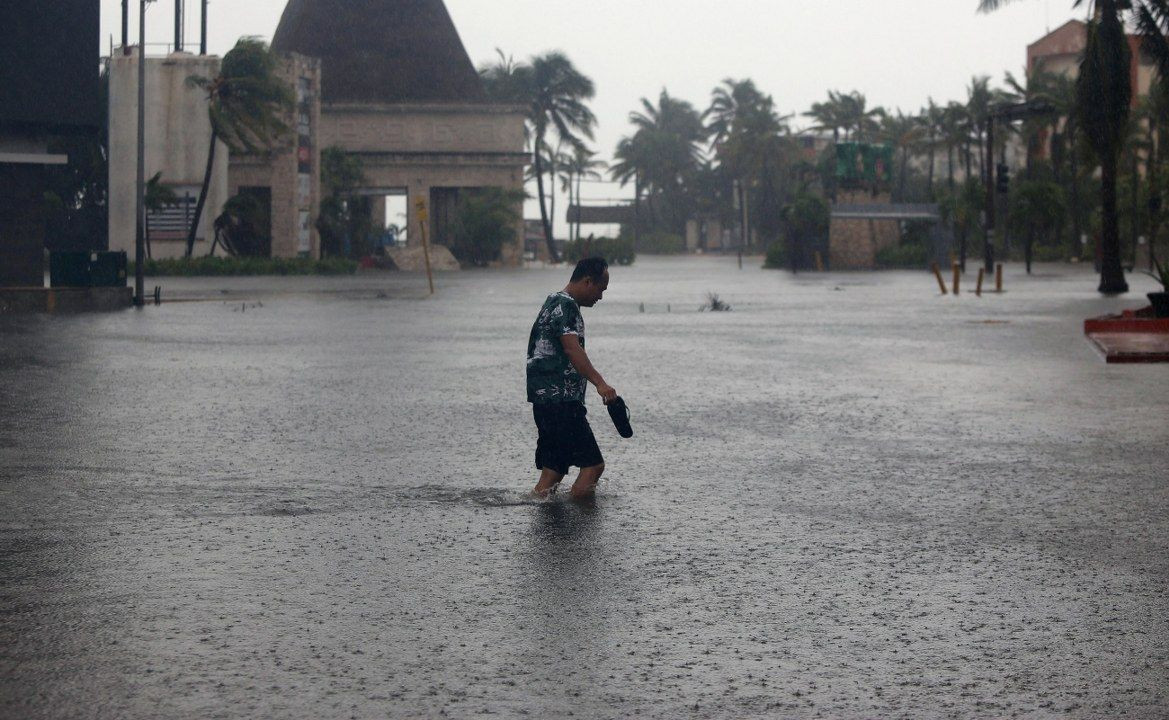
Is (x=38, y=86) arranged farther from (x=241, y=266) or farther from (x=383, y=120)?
(x=383, y=120)

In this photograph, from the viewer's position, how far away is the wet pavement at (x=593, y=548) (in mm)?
5762

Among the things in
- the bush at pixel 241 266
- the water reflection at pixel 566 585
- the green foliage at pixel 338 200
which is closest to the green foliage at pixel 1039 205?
the green foliage at pixel 338 200

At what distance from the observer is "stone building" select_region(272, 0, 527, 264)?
87875 mm

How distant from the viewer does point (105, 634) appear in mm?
6473

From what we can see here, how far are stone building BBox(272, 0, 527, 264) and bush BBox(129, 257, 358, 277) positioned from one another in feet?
47.4

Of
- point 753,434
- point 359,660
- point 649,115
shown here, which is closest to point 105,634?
point 359,660

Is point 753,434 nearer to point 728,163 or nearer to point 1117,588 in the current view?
point 1117,588

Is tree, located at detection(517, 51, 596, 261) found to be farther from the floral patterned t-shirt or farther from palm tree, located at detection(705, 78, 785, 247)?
the floral patterned t-shirt

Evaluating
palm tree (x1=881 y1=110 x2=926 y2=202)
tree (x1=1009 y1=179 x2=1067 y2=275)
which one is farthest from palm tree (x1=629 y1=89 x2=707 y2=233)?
tree (x1=1009 y1=179 x2=1067 y2=275)

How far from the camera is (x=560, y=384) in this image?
386 inches

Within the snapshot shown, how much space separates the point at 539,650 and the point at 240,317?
26.2 m

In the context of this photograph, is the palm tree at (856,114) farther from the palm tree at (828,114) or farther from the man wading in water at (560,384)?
the man wading in water at (560,384)

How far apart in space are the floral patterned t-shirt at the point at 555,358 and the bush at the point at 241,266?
2226 inches

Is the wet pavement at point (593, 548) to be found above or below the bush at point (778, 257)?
below
